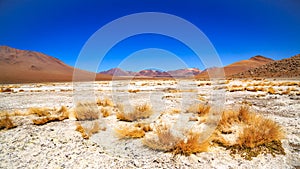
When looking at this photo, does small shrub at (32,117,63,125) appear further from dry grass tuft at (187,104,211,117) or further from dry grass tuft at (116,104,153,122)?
dry grass tuft at (187,104,211,117)

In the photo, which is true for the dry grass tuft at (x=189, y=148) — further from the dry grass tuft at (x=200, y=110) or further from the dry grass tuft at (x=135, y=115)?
the dry grass tuft at (x=200, y=110)

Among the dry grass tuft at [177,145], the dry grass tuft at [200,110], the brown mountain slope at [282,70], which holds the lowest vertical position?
the dry grass tuft at [177,145]

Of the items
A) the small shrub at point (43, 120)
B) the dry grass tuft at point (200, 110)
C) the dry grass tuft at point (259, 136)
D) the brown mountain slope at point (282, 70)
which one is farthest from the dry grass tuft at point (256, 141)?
the brown mountain slope at point (282, 70)

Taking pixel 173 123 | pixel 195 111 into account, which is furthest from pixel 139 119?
pixel 195 111

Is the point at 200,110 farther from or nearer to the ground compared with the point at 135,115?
farther from the ground

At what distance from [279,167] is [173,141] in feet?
6.35

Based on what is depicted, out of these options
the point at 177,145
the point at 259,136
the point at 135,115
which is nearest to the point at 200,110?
the point at 135,115

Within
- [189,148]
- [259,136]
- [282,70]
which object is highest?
[282,70]

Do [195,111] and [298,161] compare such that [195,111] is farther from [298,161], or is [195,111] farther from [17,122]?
[17,122]

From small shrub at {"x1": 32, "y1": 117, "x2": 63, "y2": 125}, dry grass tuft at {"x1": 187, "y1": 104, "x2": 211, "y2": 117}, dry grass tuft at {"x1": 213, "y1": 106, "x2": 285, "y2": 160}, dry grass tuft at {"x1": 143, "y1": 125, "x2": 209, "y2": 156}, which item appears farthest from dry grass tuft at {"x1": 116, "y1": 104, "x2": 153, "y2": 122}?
dry grass tuft at {"x1": 213, "y1": 106, "x2": 285, "y2": 160}

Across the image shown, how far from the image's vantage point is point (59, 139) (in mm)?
4312

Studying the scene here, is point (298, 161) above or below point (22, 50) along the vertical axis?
below

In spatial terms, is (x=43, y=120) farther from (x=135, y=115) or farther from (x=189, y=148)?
(x=189, y=148)

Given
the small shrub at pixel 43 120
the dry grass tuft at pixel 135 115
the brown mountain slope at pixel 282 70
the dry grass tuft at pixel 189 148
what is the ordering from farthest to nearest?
the brown mountain slope at pixel 282 70 → the dry grass tuft at pixel 135 115 → the small shrub at pixel 43 120 → the dry grass tuft at pixel 189 148
